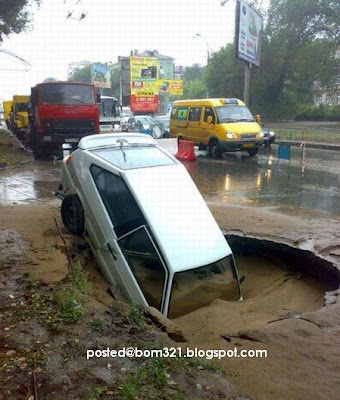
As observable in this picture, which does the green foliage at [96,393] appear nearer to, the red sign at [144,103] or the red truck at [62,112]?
the red truck at [62,112]

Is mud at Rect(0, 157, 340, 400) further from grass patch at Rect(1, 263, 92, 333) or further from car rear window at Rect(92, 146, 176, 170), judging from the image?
car rear window at Rect(92, 146, 176, 170)

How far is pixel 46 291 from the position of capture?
14.0 feet

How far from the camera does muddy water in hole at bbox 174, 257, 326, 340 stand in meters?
4.48

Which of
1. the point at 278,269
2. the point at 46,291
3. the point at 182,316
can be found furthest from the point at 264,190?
the point at 46,291

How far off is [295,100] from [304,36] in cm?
808

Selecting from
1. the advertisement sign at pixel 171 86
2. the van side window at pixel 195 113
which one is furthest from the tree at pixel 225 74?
the van side window at pixel 195 113

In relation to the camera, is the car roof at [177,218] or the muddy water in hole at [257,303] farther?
the car roof at [177,218]

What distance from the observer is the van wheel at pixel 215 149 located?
17.2 m

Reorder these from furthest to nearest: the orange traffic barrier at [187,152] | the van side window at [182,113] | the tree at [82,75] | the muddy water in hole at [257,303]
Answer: the tree at [82,75] < the van side window at [182,113] < the orange traffic barrier at [187,152] < the muddy water in hole at [257,303]

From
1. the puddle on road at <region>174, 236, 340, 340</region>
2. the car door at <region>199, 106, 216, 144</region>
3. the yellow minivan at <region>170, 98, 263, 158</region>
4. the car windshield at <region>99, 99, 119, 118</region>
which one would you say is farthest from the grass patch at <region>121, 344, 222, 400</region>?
the car windshield at <region>99, 99, 119, 118</region>

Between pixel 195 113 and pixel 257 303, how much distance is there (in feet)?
46.3

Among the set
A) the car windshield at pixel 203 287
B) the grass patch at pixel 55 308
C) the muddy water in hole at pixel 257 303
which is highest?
the grass patch at pixel 55 308

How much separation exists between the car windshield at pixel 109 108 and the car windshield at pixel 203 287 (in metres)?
19.2

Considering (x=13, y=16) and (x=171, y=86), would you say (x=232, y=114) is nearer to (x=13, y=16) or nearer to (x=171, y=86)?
(x=13, y=16)
